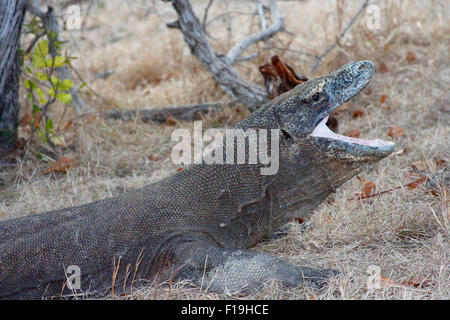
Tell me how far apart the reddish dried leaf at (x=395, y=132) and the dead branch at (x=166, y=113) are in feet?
5.93

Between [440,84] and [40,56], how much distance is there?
14.2 feet

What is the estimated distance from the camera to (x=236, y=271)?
2.79 meters

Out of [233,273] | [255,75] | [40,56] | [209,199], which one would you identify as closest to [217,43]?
[255,75]

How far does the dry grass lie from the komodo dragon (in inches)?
5.9

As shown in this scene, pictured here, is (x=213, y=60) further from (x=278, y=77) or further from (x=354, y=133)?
(x=354, y=133)

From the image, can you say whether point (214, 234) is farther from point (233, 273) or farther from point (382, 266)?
point (382, 266)

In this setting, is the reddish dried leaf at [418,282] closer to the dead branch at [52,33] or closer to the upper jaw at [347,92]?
the upper jaw at [347,92]

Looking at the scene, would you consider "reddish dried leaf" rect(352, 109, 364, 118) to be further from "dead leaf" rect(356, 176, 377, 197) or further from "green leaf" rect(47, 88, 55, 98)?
"green leaf" rect(47, 88, 55, 98)

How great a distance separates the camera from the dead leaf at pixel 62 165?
5.04 m

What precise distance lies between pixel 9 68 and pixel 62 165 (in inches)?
40.1

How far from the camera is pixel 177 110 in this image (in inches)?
243

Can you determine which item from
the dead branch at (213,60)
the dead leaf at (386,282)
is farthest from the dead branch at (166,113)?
the dead leaf at (386,282)

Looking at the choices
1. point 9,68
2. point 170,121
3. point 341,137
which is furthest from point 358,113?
point 9,68
